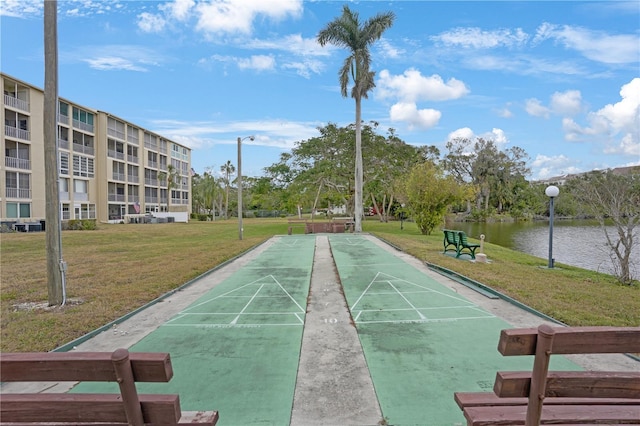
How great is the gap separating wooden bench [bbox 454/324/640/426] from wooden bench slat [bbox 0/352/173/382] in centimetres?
185

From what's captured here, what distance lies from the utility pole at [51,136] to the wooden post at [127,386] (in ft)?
20.8

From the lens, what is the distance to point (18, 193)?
30.2 m

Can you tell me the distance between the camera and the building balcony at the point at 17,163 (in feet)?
97.2

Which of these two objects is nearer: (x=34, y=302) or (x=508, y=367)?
(x=508, y=367)

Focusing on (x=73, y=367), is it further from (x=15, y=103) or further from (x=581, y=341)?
(x=15, y=103)

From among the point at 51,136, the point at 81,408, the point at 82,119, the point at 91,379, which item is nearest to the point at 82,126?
the point at 82,119

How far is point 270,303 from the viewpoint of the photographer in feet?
23.8

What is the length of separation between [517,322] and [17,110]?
38.6 meters

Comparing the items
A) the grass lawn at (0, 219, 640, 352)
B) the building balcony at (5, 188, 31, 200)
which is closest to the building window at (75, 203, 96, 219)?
the building balcony at (5, 188, 31, 200)

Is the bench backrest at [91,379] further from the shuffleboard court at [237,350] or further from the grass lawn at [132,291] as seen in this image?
the grass lawn at [132,291]

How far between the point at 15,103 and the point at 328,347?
37355 millimetres

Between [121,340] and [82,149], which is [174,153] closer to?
[82,149]

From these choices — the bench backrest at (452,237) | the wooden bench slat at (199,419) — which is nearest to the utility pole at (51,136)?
the wooden bench slat at (199,419)

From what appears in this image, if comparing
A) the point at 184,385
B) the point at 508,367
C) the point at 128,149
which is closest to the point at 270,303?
the point at 184,385
